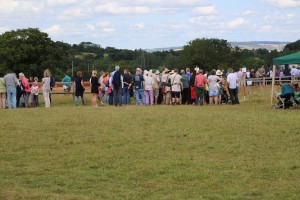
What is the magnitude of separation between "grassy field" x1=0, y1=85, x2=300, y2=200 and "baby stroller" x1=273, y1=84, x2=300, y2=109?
345 cm

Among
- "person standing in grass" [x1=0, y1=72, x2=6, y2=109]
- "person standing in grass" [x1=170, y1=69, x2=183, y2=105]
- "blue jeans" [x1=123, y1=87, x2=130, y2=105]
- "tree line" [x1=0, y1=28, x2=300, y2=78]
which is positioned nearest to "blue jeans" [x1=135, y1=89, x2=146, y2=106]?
"blue jeans" [x1=123, y1=87, x2=130, y2=105]

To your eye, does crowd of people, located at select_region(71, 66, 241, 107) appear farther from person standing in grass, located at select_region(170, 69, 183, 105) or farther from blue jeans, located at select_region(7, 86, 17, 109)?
blue jeans, located at select_region(7, 86, 17, 109)

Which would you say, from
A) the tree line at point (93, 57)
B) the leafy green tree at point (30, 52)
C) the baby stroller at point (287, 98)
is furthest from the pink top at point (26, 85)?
the leafy green tree at point (30, 52)

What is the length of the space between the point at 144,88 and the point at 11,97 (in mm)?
6100

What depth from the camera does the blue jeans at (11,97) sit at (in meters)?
31.0

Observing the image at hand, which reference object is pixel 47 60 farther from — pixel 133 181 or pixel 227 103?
pixel 133 181

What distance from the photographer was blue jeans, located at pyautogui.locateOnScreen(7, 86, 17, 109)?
31.0 metres

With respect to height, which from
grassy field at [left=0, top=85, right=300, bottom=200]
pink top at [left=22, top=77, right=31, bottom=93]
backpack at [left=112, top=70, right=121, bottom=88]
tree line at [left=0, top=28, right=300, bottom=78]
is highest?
tree line at [left=0, top=28, right=300, bottom=78]

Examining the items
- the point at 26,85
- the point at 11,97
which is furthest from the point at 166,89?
the point at 11,97

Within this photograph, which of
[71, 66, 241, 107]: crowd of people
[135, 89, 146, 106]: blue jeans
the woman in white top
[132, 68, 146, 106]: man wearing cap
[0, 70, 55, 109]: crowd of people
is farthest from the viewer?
[135, 89, 146, 106]: blue jeans

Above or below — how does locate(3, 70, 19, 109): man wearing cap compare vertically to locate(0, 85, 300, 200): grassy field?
above

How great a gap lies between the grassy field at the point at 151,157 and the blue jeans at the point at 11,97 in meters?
8.28

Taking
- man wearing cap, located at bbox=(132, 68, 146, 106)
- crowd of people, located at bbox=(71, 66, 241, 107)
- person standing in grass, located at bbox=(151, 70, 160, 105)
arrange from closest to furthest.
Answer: crowd of people, located at bbox=(71, 66, 241, 107)
man wearing cap, located at bbox=(132, 68, 146, 106)
person standing in grass, located at bbox=(151, 70, 160, 105)

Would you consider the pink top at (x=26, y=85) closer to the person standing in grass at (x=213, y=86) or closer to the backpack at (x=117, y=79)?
the backpack at (x=117, y=79)
